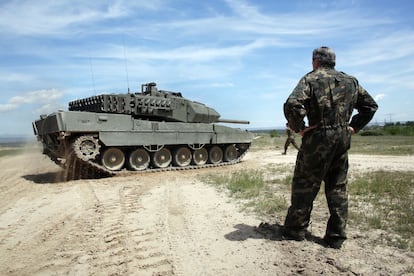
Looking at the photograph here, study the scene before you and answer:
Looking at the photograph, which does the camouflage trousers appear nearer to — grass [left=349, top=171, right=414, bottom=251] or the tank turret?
grass [left=349, top=171, right=414, bottom=251]

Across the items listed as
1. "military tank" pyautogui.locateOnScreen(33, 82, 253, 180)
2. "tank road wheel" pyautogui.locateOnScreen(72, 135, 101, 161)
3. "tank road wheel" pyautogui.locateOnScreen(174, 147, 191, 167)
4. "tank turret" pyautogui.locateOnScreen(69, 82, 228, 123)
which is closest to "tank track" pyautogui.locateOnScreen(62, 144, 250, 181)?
"military tank" pyautogui.locateOnScreen(33, 82, 253, 180)

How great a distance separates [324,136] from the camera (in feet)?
14.2

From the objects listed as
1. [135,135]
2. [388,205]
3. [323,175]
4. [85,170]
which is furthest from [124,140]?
[323,175]

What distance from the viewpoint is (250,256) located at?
4.25 metres

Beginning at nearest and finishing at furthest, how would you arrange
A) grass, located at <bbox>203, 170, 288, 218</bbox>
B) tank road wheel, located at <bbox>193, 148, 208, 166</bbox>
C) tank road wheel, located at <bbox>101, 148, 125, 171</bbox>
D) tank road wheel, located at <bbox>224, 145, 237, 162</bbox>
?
grass, located at <bbox>203, 170, 288, 218</bbox>
tank road wheel, located at <bbox>101, 148, 125, 171</bbox>
tank road wheel, located at <bbox>193, 148, 208, 166</bbox>
tank road wheel, located at <bbox>224, 145, 237, 162</bbox>

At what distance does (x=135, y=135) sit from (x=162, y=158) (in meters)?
1.57

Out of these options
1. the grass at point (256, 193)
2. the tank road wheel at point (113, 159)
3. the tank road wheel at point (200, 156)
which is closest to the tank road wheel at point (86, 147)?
the tank road wheel at point (113, 159)

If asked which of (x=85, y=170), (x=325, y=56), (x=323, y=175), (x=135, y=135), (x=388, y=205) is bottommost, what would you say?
(x=388, y=205)

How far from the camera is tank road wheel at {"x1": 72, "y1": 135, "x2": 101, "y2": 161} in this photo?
10906mm

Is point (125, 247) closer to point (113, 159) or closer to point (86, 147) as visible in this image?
point (86, 147)

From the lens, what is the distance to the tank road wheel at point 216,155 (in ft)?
49.8

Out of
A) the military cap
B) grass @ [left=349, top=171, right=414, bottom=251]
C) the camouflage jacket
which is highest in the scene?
the military cap

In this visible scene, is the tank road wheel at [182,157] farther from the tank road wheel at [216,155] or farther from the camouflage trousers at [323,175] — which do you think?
the camouflage trousers at [323,175]

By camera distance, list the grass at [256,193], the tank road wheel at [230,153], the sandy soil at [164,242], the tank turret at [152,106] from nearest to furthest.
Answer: the sandy soil at [164,242]
the grass at [256,193]
the tank turret at [152,106]
the tank road wheel at [230,153]
